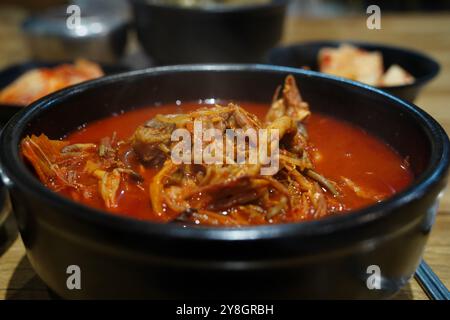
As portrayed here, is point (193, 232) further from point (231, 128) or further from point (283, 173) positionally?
point (231, 128)

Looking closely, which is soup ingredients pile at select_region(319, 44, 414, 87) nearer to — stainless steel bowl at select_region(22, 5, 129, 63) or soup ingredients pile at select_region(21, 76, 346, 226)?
soup ingredients pile at select_region(21, 76, 346, 226)

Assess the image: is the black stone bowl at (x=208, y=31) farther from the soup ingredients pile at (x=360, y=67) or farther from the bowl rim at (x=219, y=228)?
the bowl rim at (x=219, y=228)

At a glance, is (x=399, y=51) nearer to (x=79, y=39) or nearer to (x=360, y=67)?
(x=360, y=67)

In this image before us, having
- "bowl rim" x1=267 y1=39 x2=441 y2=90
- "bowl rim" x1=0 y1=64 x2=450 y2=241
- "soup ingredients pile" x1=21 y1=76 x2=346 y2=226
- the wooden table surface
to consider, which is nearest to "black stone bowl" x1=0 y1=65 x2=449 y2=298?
"bowl rim" x1=0 y1=64 x2=450 y2=241

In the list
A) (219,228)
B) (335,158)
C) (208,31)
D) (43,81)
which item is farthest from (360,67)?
(219,228)

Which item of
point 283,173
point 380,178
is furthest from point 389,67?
point 283,173

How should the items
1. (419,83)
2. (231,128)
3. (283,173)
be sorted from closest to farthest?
(283,173) < (231,128) < (419,83)
